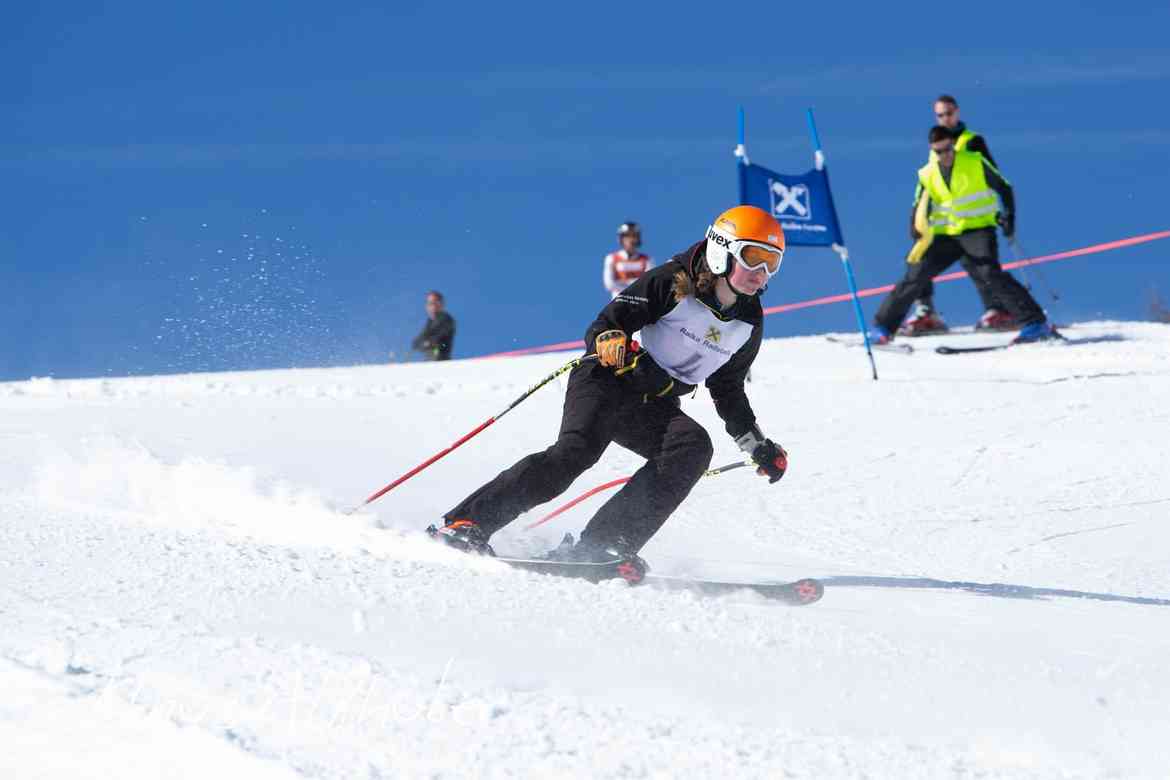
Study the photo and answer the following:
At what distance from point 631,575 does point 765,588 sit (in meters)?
0.43

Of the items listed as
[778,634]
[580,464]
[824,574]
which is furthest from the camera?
[824,574]

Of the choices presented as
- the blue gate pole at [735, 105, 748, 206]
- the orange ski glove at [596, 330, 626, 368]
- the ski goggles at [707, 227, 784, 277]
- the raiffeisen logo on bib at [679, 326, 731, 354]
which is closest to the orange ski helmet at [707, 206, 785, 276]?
the ski goggles at [707, 227, 784, 277]

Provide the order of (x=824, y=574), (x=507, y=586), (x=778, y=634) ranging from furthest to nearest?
(x=824, y=574), (x=507, y=586), (x=778, y=634)

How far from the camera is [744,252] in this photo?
166 inches

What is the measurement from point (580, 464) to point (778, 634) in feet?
4.19

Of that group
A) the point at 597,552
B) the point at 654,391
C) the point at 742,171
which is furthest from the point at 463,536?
the point at 742,171

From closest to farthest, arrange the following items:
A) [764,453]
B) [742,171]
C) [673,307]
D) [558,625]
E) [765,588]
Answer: [558,625]
[765,588]
[673,307]
[764,453]
[742,171]

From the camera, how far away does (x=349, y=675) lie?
2.51 m

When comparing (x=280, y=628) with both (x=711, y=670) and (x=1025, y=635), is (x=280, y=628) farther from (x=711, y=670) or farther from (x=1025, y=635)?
(x=1025, y=635)

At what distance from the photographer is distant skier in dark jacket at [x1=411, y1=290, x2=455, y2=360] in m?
13.4

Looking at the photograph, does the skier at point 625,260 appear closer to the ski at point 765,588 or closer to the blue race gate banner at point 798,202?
the blue race gate banner at point 798,202

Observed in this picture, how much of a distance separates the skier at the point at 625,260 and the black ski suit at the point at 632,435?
6.42 m

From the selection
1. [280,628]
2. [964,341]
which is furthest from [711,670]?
[964,341]

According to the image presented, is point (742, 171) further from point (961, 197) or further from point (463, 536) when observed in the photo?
point (463, 536)
